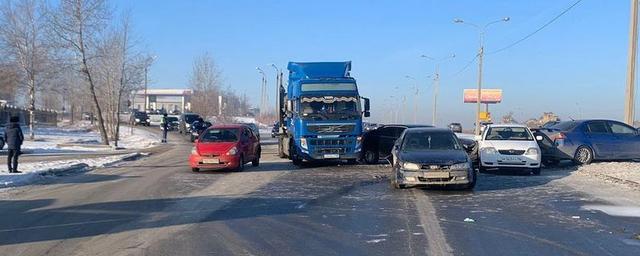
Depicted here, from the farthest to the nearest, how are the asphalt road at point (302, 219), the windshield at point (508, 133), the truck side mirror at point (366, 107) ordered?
the truck side mirror at point (366, 107)
the windshield at point (508, 133)
the asphalt road at point (302, 219)

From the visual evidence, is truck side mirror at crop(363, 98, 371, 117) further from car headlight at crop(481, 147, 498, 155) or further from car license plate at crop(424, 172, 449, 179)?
car license plate at crop(424, 172, 449, 179)

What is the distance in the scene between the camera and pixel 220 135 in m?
21.7

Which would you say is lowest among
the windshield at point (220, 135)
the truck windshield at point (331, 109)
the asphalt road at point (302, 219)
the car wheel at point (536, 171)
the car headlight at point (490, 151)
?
the asphalt road at point (302, 219)

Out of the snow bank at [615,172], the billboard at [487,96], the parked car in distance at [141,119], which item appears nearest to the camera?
the snow bank at [615,172]

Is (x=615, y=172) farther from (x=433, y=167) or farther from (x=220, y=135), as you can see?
(x=220, y=135)

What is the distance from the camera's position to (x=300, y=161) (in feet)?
75.5

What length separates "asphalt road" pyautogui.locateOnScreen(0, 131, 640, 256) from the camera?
27.3 ft

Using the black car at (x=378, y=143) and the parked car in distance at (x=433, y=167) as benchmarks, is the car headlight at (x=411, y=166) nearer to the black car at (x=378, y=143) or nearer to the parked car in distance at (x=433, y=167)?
the parked car in distance at (x=433, y=167)

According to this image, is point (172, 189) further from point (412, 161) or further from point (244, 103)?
point (244, 103)

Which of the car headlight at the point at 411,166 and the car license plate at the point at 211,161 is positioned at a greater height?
the car headlight at the point at 411,166

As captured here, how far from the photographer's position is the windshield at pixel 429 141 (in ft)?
50.9

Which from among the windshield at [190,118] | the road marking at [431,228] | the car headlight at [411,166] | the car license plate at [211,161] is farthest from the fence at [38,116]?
the road marking at [431,228]

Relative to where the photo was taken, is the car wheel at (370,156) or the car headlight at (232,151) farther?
the car wheel at (370,156)

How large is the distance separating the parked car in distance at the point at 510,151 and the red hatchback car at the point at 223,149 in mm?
7530
